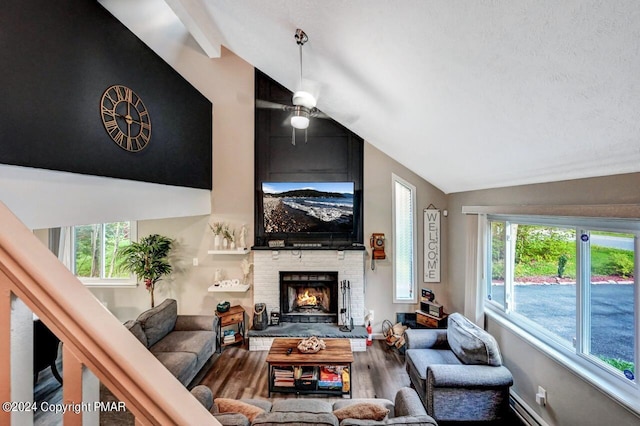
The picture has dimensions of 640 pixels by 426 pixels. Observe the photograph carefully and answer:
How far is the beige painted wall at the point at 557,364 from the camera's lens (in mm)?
1939

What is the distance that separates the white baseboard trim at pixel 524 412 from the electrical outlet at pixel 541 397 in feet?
0.47

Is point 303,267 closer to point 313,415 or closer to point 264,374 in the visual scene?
point 264,374

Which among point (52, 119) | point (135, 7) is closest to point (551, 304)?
point (52, 119)

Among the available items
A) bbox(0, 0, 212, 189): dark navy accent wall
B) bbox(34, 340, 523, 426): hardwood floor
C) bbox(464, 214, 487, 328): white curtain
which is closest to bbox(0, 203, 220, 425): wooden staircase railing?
bbox(0, 0, 212, 189): dark navy accent wall

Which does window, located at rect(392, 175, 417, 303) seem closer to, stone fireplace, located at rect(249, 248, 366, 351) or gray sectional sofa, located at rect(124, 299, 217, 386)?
stone fireplace, located at rect(249, 248, 366, 351)

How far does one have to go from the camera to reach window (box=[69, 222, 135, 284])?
16.2 ft

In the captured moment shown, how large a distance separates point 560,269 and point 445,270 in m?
2.11

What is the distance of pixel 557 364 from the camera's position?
2521 millimetres

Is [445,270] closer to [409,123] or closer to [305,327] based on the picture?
[305,327]

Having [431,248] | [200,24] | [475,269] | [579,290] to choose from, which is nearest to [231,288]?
[431,248]

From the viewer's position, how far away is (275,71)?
4141 mm

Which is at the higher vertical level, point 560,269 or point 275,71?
point 275,71

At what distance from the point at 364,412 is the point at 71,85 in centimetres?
312

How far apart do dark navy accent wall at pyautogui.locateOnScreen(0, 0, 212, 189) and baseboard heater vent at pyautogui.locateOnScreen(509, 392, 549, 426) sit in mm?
4360
